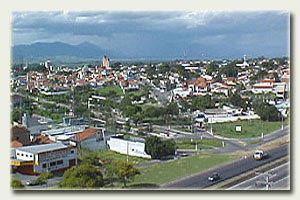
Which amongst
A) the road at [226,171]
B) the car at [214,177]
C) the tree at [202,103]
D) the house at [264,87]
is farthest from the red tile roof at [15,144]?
the house at [264,87]

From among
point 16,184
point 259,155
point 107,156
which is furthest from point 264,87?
point 16,184

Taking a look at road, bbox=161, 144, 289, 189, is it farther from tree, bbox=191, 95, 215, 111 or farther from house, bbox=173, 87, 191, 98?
house, bbox=173, 87, 191, 98

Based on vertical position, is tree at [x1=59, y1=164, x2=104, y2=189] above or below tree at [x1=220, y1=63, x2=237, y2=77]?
below

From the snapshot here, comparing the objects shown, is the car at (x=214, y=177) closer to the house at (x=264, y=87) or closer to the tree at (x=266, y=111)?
the tree at (x=266, y=111)

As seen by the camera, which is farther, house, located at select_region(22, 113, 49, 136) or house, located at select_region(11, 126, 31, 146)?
house, located at select_region(22, 113, 49, 136)

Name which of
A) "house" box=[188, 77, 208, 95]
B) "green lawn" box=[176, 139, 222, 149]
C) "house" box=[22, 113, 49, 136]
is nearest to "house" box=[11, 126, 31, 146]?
Answer: "house" box=[22, 113, 49, 136]

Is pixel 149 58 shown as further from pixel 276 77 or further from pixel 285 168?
pixel 285 168

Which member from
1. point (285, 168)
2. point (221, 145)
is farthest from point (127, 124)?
point (285, 168)
